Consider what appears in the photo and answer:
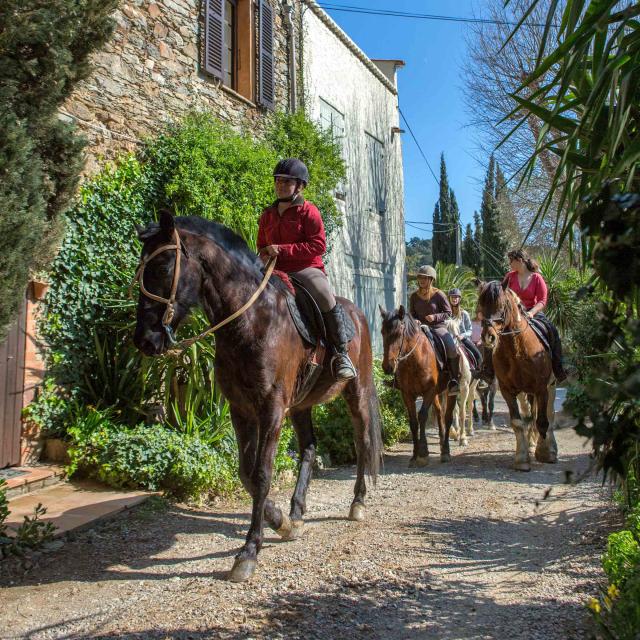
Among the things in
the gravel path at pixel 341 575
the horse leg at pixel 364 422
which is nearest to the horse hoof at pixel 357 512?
the gravel path at pixel 341 575

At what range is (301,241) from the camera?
Answer: 529 centimetres

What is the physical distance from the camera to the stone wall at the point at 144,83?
305 inches

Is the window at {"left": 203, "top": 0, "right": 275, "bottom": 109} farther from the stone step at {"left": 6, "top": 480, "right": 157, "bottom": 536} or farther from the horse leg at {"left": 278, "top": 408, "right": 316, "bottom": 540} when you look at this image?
the stone step at {"left": 6, "top": 480, "right": 157, "bottom": 536}

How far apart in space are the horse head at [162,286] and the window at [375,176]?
12513mm

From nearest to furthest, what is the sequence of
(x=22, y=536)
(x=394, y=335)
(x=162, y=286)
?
(x=162, y=286)
(x=22, y=536)
(x=394, y=335)

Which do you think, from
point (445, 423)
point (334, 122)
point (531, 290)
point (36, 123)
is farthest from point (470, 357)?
point (36, 123)

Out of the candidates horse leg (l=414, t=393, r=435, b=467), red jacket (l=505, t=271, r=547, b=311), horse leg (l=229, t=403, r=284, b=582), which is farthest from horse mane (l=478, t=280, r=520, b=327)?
horse leg (l=229, t=403, r=284, b=582)

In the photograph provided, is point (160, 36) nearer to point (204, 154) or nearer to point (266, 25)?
point (204, 154)

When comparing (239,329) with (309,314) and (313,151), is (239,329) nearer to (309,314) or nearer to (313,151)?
(309,314)

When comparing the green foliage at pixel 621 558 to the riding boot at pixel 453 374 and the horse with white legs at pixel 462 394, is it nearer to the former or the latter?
the riding boot at pixel 453 374

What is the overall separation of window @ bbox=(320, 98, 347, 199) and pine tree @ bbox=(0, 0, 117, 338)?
832 centimetres

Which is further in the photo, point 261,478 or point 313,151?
point 313,151

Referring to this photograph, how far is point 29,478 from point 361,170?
474 inches

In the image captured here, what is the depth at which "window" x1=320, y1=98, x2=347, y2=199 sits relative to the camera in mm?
14078
